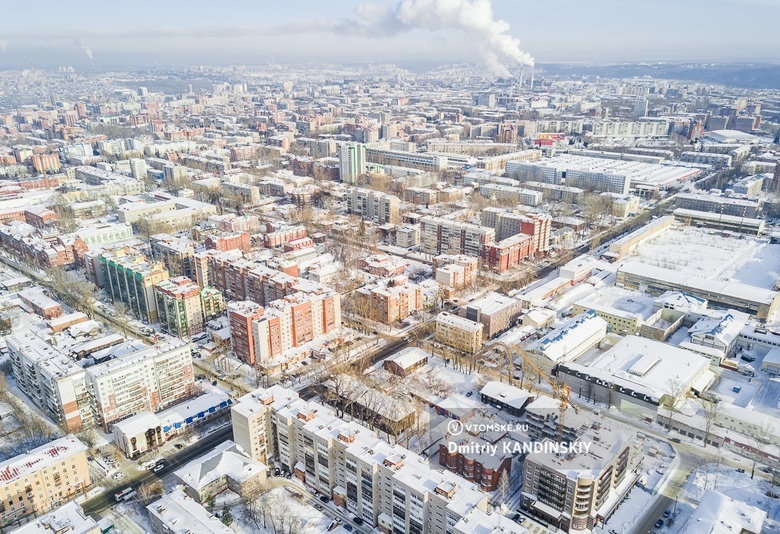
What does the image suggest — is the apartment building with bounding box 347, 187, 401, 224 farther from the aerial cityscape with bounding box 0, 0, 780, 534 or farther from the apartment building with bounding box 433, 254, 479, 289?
the apartment building with bounding box 433, 254, 479, 289

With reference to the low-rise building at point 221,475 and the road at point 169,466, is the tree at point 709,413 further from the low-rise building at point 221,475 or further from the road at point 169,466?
the road at point 169,466

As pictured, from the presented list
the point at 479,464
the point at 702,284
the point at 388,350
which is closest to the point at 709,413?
the point at 479,464

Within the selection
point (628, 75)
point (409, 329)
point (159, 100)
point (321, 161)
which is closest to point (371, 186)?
point (321, 161)

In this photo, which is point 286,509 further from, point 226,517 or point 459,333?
point 459,333

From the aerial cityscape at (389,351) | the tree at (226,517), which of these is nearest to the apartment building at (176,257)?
→ the aerial cityscape at (389,351)

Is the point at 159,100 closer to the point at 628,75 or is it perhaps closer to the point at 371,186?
the point at 371,186

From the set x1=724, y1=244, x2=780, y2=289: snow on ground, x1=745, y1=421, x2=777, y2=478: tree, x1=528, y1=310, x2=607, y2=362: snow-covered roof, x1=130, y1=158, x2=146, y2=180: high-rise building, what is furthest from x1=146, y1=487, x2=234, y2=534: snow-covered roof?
x1=130, y1=158, x2=146, y2=180: high-rise building
